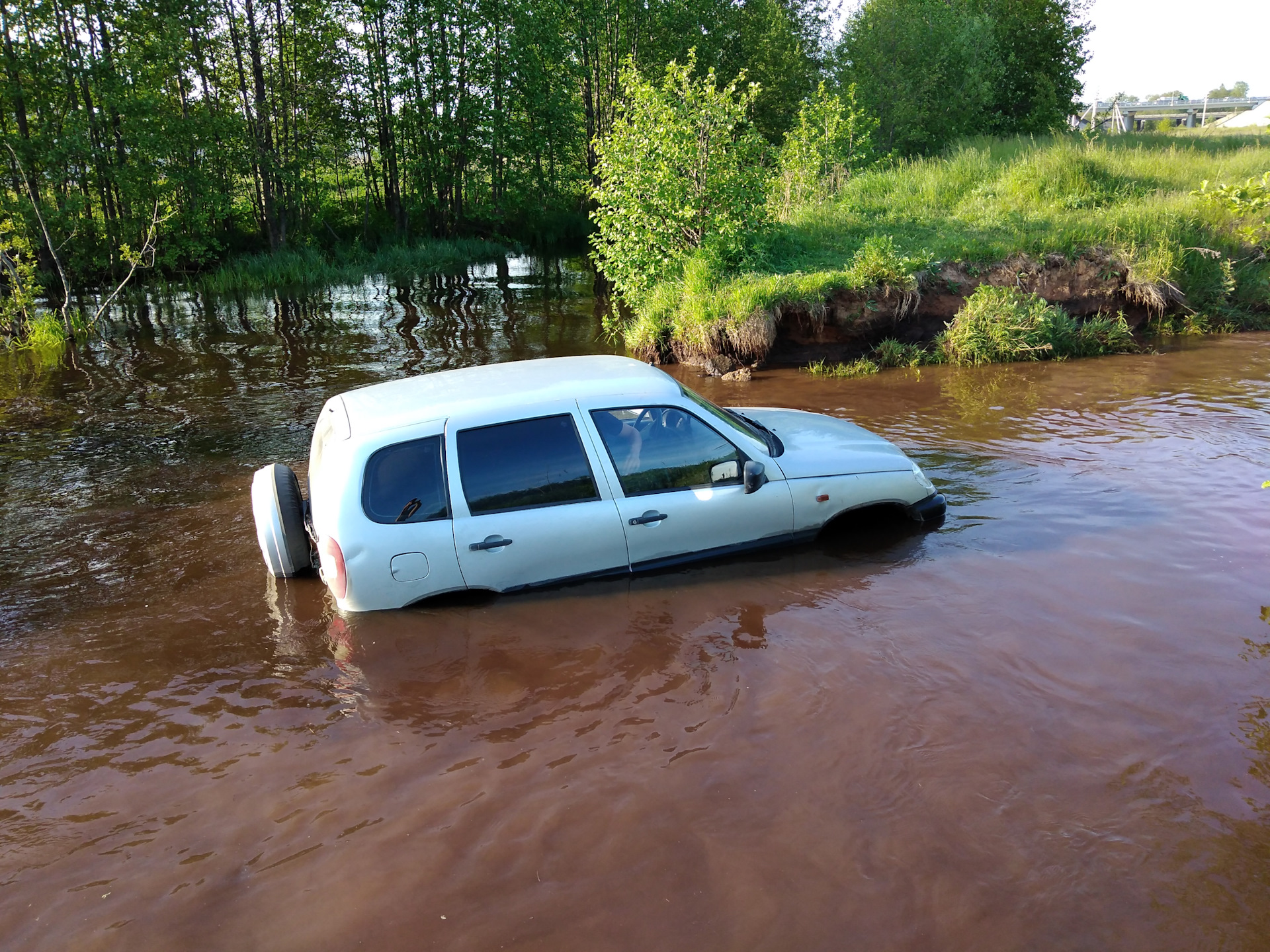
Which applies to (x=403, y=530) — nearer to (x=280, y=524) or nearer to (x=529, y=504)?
(x=529, y=504)

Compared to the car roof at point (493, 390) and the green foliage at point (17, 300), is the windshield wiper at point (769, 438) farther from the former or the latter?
the green foliage at point (17, 300)

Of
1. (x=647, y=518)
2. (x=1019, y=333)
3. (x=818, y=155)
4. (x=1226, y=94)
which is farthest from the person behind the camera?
(x=1226, y=94)

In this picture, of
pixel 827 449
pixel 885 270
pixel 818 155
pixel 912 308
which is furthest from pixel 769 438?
pixel 818 155

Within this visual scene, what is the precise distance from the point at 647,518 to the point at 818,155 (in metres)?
15.0

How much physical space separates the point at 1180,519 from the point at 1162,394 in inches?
172

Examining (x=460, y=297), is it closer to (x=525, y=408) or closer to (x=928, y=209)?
(x=928, y=209)

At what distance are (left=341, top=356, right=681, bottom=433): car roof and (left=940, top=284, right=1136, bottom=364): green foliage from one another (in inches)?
294

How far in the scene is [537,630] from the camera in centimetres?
542

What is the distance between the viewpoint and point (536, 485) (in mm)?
5523

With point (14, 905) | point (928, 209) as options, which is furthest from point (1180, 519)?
point (928, 209)

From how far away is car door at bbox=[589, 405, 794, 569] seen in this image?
5676 mm

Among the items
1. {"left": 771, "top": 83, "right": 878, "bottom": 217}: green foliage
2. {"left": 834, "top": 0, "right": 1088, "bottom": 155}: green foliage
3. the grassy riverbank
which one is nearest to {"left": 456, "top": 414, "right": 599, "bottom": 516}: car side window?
the grassy riverbank

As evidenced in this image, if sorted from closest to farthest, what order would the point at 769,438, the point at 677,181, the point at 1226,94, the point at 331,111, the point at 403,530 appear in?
the point at 403,530 → the point at 769,438 → the point at 677,181 → the point at 331,111 → the point at 1226,94

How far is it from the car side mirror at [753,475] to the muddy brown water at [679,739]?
71 cm
